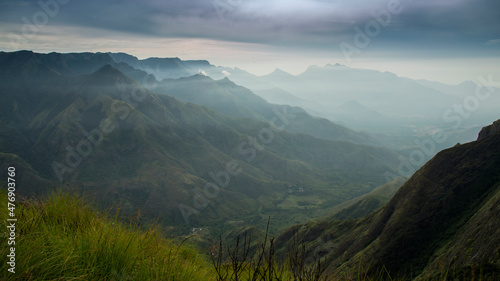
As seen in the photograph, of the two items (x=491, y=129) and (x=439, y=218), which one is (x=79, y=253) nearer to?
(x=439, y=218)

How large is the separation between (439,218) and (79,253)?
178 feet

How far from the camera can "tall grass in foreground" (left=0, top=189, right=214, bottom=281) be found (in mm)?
3477

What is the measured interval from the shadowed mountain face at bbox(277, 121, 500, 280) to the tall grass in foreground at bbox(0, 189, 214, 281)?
3144 centimetres

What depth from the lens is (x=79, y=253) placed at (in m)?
3.85

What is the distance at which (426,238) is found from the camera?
140 feet

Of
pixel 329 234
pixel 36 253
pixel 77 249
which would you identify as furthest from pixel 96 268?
pixel 329 234

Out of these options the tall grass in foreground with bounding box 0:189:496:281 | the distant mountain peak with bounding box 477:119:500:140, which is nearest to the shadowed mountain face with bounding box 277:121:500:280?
the distant mountain peak with bounding box 477:119:500:140

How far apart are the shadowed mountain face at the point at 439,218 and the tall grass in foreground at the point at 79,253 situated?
31.4 metres

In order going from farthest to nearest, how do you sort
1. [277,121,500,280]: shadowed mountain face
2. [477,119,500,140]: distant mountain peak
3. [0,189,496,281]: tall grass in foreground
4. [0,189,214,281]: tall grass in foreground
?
[477,119,500,140]: distant mountain peak → [277,121,500,280]: shadowed mountain face → [0,189,214,281]: tall grass in foreground → [0,189,496,281]: tall grass in foreground

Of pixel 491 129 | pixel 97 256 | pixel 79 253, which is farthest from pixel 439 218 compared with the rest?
pixel 79 253

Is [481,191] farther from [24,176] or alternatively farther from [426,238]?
[24,176]

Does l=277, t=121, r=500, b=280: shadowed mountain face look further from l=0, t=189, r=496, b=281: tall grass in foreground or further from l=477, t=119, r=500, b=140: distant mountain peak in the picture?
l=0, t=189, r=496, b=281: tall grass in foreground

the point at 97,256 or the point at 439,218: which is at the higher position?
the point at 97,256

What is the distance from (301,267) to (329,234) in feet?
286
